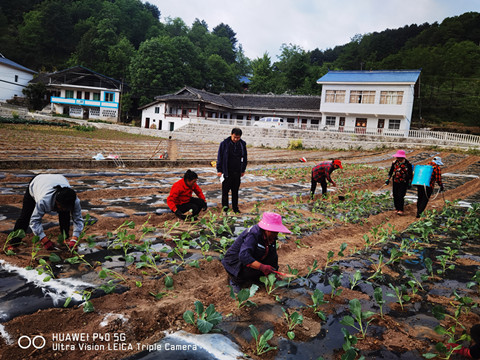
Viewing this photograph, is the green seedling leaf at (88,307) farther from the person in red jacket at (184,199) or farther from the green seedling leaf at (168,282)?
the person in red jacket at (184,199)

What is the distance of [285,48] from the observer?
6303cm

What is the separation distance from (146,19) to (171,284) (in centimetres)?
7549

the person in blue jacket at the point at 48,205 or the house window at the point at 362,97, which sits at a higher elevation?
the house window at the point at 362,97

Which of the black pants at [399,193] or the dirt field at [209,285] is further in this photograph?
the black pants at [399,193]

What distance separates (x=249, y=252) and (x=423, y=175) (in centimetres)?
603

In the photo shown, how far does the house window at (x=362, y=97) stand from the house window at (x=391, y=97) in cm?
95

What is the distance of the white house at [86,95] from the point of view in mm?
45375

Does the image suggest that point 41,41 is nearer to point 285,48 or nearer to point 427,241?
point 285,48

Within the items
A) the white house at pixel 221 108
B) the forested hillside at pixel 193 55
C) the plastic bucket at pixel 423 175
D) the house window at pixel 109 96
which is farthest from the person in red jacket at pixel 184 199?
the house window at pixel 109 96

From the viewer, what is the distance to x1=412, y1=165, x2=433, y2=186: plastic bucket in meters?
7.57

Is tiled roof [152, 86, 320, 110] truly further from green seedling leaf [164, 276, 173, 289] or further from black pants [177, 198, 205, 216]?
green seedling leaf [164, 276, 173, 289]

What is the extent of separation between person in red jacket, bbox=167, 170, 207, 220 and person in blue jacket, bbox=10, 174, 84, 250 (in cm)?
186

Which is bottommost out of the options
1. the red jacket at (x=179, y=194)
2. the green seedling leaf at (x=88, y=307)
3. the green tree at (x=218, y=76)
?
the green seedling leaf at (x=88, y=307)

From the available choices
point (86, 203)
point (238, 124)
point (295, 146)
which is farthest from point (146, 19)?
point (86, 203)
